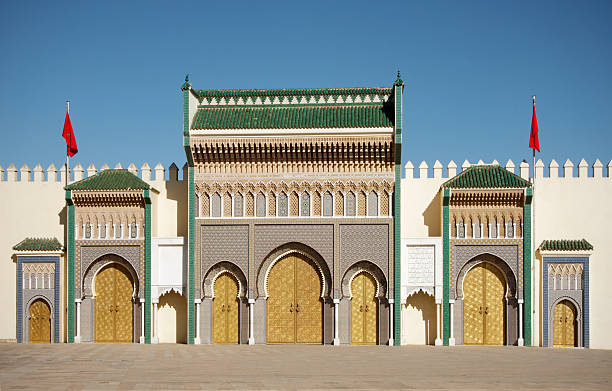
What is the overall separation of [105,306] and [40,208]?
3.30 metres

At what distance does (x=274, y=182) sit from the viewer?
64.8 ft

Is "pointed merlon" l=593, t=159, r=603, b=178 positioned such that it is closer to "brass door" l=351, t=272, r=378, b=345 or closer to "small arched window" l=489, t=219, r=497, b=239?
"small arched window" l=489, t=219, r=497, b=239

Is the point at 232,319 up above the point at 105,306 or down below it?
below

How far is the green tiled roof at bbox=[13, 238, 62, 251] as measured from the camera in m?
20.1

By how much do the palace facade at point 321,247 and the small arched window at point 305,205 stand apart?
0.08 ft

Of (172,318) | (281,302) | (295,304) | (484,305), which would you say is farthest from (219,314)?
(484,305)

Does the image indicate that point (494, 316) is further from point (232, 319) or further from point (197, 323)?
point (197, 323)

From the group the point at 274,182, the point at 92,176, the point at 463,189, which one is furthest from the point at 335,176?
the point at 92,176

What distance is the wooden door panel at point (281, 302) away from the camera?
64.3ft

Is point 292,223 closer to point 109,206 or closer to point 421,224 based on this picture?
point 421,224

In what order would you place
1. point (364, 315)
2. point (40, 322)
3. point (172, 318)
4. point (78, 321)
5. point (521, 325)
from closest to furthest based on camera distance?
point (521, 325), point (364, 315), point (78, 321), point (40, 322), point (172, 318)

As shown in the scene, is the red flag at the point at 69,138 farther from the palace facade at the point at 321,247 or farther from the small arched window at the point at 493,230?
the small arched window at the point at 493,230

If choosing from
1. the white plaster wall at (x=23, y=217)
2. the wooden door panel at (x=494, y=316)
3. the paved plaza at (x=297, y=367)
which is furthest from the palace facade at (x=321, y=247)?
the paved plaza at (x=297, y=367)

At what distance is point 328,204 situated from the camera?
19688mm
